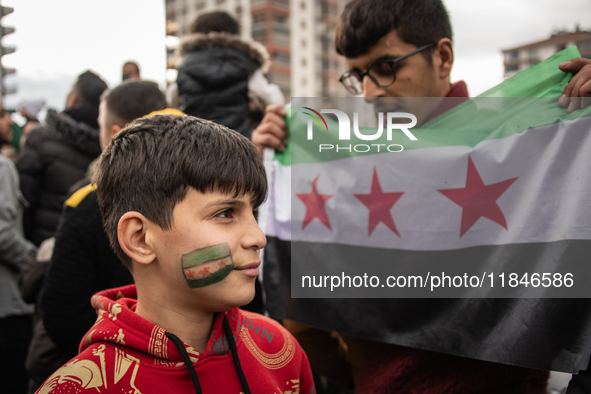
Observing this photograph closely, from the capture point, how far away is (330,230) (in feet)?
7.04

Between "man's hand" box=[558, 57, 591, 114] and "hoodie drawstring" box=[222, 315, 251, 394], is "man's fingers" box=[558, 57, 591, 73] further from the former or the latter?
"hoodie drawstring" box=[222, 315, 251, 394]

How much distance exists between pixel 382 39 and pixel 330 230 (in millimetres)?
948

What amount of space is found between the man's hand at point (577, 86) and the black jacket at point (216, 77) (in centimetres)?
241

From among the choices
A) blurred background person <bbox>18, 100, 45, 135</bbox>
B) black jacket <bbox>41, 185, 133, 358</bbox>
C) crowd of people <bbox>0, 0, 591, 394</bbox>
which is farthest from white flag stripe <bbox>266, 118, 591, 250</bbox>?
blurred background person <bbox>18, 100, 45, 135</bbox>

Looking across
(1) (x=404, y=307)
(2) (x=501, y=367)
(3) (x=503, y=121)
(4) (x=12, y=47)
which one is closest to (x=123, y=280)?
(1) (x=404, y=307)

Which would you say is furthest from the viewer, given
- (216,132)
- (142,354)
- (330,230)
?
(330,230)

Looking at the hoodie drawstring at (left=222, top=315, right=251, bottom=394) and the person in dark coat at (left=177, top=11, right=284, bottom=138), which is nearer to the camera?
the hoodie drawstring at (left=222, top=315, right=251, bottom=394)

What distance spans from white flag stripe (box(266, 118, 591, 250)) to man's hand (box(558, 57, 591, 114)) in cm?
7

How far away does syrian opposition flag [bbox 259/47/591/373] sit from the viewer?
158cm

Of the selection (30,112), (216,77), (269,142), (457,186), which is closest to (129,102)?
(269,142)

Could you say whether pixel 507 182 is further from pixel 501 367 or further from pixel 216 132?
pixel 216 132

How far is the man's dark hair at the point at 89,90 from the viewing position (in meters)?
3.86

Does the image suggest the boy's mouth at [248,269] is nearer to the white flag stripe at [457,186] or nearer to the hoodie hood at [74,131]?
the white flag stripe at [457,186]

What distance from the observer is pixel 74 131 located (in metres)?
3.52
